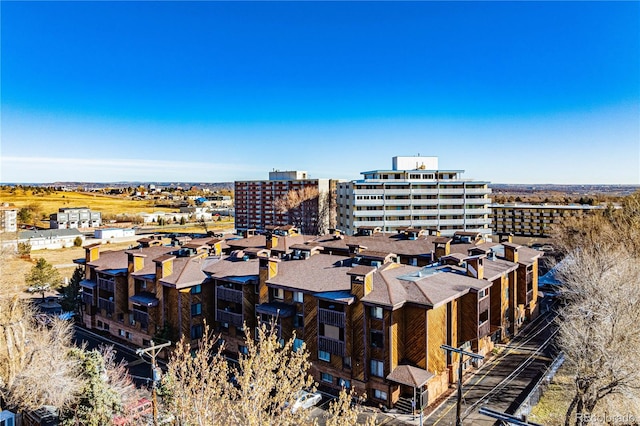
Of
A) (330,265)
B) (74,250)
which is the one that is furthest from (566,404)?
(74,250)

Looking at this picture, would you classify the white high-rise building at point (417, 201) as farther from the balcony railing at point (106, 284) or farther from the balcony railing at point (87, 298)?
the balcony railing at point (87, 298)

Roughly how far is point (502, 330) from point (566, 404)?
9999 millimetres

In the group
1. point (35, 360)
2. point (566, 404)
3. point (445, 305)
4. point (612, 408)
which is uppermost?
point (445, 305)

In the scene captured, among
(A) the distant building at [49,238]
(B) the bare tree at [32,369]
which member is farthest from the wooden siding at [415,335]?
(A) the distant building at [49,238]

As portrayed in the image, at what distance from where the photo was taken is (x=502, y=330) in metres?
36.6

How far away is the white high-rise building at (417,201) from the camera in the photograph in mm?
80000

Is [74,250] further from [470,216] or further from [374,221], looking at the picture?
[470,216]

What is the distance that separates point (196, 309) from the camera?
114ft

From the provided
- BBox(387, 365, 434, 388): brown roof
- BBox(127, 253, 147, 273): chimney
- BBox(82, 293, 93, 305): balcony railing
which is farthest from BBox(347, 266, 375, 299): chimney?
BBox(82, 293, 93, 305): balcony railing

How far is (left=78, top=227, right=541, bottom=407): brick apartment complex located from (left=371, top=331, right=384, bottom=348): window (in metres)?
0.08

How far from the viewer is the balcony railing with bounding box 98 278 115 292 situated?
38594 mm

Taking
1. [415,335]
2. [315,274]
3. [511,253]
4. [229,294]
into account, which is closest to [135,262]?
[229,294]

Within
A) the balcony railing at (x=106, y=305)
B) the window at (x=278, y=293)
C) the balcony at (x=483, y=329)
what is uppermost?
the window at (x=278, y=293)

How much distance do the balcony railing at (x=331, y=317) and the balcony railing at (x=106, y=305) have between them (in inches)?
860
